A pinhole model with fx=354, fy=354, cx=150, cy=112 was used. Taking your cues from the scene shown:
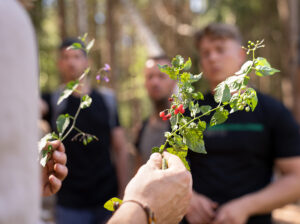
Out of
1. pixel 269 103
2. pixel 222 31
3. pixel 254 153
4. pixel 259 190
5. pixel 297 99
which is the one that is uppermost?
pixel 222 31

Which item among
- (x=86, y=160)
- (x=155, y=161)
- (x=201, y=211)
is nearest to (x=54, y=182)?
(x=155, y=161)

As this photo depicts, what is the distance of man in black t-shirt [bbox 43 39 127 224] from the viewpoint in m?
3.12

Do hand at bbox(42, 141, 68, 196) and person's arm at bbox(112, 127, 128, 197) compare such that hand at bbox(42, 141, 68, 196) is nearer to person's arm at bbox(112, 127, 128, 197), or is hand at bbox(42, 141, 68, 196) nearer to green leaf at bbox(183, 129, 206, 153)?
green leaf at bbox(183, 129, 206, 153)

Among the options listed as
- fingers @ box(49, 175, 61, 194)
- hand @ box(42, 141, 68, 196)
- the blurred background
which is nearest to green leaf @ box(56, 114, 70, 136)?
hand @ box(42, 141, 68, 196)

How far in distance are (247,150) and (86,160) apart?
1.51 m

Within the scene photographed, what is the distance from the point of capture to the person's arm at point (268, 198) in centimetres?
206

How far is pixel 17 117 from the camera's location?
644mm

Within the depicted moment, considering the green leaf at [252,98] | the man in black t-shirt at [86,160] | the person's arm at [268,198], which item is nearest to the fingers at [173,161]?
the green leaf at [252,98]

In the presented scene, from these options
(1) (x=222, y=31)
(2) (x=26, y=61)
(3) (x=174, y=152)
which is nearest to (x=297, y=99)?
(1) (x=222, y=31)

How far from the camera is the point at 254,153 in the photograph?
7.20 feet

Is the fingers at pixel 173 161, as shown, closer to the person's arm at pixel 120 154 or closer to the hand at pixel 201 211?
the hand at pixel 201 211

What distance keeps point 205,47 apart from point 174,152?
1.59 metres

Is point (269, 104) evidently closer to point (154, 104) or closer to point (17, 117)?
point (154, 104)

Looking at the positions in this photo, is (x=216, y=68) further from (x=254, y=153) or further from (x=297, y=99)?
(x=297, y=99)
